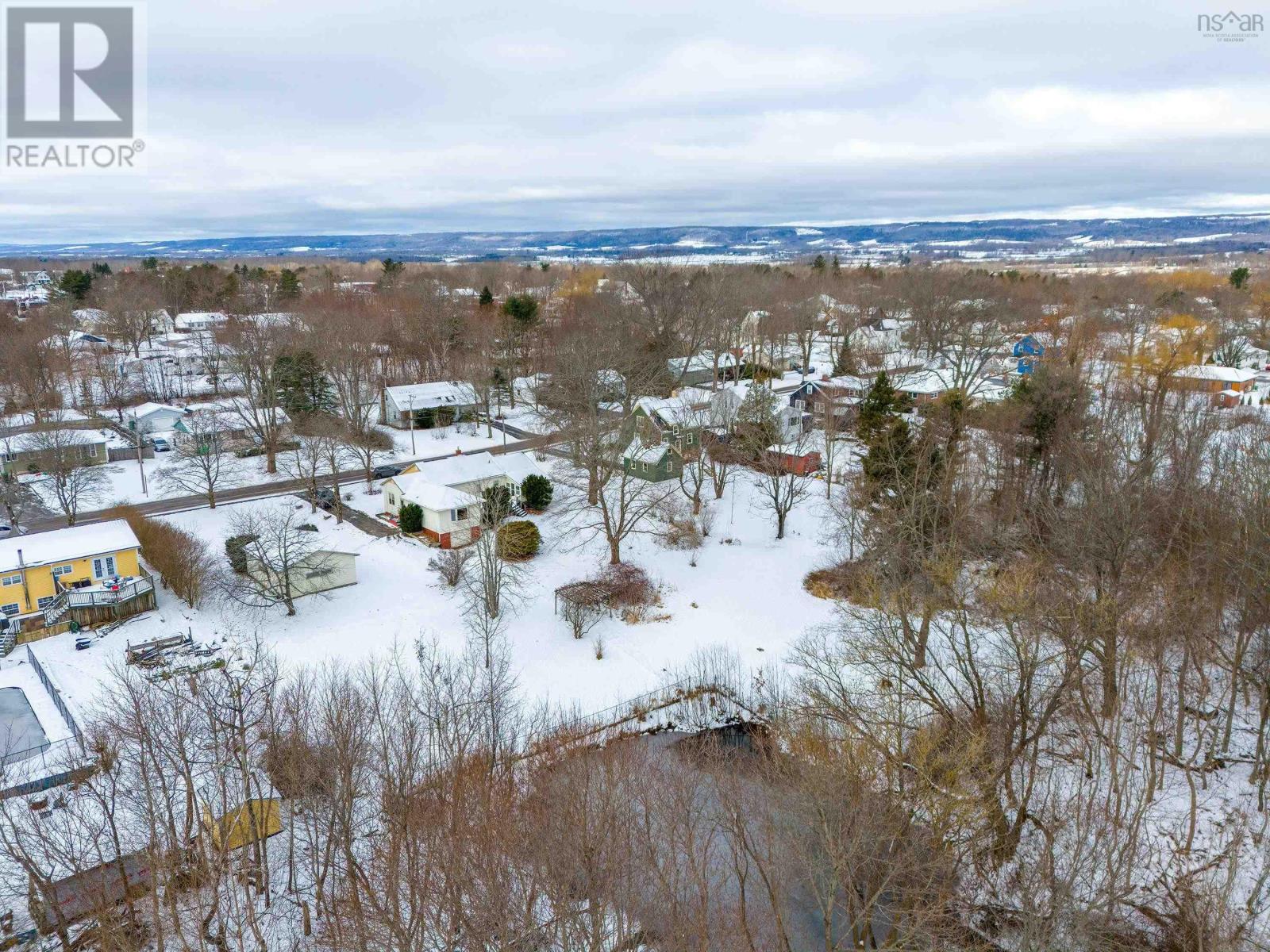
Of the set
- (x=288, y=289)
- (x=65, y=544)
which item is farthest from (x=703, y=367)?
(x=65, y=544)

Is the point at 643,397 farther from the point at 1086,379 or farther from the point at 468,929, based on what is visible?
the point at 468,929

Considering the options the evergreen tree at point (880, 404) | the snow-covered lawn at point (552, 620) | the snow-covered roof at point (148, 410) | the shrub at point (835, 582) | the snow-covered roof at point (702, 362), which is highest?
the snow-covered roof at point (702, 362)

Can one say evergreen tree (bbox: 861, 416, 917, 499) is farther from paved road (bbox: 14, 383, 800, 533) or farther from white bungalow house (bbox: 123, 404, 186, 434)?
white bungalow house (bbox: 123, 404, 186, 434)

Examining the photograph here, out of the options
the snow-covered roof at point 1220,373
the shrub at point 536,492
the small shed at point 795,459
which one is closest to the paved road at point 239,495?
the shrub at point 536,492

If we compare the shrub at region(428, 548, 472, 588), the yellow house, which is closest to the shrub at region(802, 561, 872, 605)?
the shrub at region(428, 548, 472, 588)

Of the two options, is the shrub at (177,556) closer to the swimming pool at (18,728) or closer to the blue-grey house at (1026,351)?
the swimming pool at (18,728)

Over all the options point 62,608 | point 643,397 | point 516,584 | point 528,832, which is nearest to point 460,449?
point 643,397
